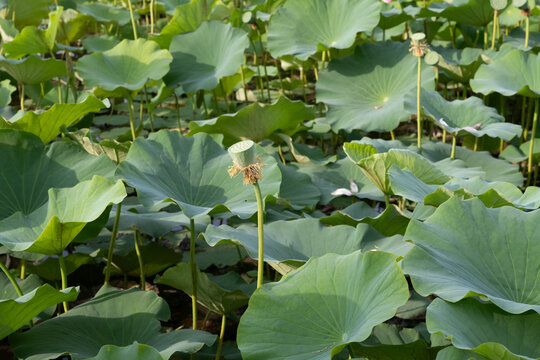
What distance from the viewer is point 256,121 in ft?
7.75

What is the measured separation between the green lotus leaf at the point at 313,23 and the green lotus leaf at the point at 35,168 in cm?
144

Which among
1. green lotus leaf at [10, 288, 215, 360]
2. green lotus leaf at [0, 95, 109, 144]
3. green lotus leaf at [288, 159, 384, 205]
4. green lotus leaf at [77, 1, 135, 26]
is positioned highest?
green lotus leaf at [0, 95, 109, 144]

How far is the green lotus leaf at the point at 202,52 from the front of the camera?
2.93 meters

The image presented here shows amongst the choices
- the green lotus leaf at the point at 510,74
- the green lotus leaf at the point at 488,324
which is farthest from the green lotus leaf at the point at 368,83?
the green lotus leaf at the point at 488,324

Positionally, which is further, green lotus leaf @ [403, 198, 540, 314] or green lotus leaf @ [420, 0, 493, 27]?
green lotus leaf @ [420, 0, 493, 27]

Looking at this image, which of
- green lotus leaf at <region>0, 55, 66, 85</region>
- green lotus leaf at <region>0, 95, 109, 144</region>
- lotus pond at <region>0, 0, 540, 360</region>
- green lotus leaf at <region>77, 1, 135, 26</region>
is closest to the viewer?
lotus pond at <region>0, 0, 540, 360</region>

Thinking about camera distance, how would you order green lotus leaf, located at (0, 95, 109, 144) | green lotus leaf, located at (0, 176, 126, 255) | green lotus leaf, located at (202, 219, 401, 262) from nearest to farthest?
green lotus leaf, located at (0, 176, 126, 255) → green lotus leaf, located at (202, 219, 401, 262) → green lotus leaf, located at (0, 95, 109, 144)

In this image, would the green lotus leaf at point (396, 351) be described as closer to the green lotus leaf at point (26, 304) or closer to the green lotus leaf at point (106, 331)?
the green lotus leaf at point (106, 331)

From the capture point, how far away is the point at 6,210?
174cm

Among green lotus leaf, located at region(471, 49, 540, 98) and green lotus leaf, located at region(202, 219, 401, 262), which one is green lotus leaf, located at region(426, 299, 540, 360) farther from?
green lotus leaf, located at region(471, 49, 540, 98)

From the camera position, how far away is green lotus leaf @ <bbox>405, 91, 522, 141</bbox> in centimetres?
232

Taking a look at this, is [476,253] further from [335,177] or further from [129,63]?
[129,63]

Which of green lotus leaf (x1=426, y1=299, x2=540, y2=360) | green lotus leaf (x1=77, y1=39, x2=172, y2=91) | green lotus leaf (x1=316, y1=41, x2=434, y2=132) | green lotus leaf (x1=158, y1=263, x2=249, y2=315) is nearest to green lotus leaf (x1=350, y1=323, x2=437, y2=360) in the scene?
green lotus leaf (x1=426, y1=299, x2=540, y2=360)

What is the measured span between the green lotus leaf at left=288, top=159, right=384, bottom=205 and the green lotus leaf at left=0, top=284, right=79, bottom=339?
3.65 feet
